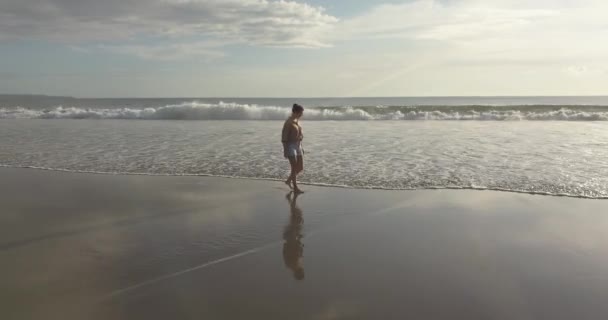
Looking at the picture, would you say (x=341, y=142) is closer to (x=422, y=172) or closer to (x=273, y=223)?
(x=422, y=172)

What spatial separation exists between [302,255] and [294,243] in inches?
Result: 18.1

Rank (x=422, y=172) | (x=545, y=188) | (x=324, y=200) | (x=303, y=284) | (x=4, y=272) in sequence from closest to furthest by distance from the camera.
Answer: (x=303, y=284) < (x=4, y=272) < (x=324, y=200) < (x=545, y=188) < (x=422, y=172)

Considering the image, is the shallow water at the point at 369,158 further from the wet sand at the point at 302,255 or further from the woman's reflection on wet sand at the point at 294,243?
the woman's reflection on wet sand at the point at 294,243

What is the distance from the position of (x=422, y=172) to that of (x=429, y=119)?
19.6 meters

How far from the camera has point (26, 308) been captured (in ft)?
Result: 13.1

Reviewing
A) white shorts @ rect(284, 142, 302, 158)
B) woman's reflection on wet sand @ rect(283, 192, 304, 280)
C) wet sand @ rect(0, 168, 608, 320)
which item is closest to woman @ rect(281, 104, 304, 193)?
white shorts @ rect(284, 142, 302, 158)

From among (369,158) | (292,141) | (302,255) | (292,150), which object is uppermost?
(292,141)

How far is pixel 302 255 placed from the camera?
536 cm

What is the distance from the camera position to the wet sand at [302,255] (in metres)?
4.06

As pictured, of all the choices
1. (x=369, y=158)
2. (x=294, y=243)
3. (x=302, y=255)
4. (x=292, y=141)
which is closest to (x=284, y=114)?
(x=369, y=158)

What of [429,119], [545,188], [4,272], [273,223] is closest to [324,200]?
[273,223]

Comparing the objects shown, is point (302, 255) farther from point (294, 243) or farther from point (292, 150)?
point (292, 150)

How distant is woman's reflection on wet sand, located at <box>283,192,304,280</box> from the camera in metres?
4.96

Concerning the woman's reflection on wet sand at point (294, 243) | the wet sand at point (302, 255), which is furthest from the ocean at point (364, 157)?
the woman's reflection on wet sand at point (294, 243)
